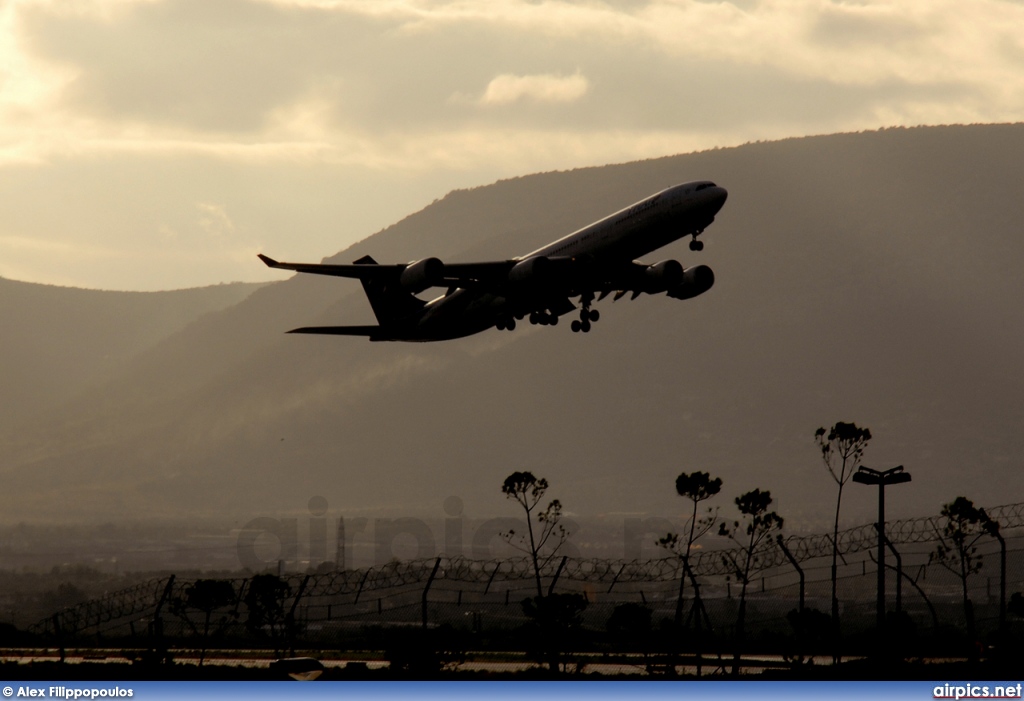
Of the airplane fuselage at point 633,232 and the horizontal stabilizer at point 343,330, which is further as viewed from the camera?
the horizontal stabilizer at point 343,330

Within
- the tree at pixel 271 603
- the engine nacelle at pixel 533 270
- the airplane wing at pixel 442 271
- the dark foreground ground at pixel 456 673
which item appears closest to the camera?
the dark foreground ground at pixel 456 673

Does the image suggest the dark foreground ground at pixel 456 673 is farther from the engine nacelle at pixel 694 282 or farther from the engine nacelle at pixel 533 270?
the engine nacelle at pixel 694 282

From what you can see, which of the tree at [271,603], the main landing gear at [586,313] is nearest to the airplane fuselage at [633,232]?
the main landing gear at [586,313]

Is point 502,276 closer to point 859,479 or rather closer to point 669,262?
point 669,262

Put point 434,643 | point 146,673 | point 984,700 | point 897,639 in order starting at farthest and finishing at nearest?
1. point 434,643
2. point 897,639
3. point 146,673
4. point 984,700

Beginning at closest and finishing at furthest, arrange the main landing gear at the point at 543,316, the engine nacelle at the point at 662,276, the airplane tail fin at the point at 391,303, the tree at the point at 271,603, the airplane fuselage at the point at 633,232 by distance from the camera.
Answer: the tree at the point at 271,603, the airplane fuselage at the point at 633,232, the engine nacelle at the point at 662,276, the main landing gear at the point at 543,316, the airplane tail fin at the point at 391,303

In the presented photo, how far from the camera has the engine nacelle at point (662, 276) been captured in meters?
76.9

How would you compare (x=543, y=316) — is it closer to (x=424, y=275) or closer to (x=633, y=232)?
(x=424, y=275)

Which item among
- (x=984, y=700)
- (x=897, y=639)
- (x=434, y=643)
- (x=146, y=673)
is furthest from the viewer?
(x=434, y=643)

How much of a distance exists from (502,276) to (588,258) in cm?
728

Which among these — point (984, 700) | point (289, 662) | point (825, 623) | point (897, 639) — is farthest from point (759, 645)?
point (984, 700)

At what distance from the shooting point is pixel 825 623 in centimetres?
8062

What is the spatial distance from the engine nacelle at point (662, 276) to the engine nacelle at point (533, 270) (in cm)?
793

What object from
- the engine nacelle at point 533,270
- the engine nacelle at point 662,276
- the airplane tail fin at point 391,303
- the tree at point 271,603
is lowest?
the tree at point 271,603
